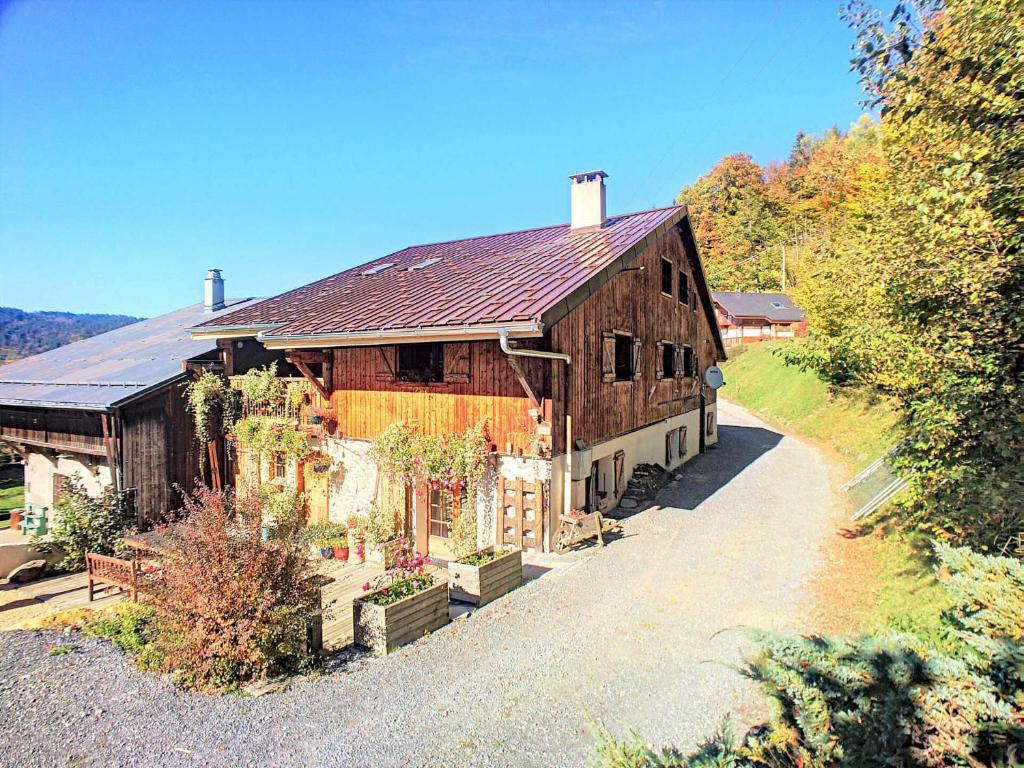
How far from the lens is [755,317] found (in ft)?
146

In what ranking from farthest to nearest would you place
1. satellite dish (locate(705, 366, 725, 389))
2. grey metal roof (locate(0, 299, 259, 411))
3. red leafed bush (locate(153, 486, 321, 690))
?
satellite dish (locate(705, 366, 725, 389)) → grey metal roof (locate(0, 299, 259, 411)) → red leafed bush (locate(153, 486, 321, 690))

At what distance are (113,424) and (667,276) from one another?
14.9 metres

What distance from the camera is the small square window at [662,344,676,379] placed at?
16078 mm

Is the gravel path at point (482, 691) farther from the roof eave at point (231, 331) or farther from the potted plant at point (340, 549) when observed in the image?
the roof eave at point (231, 331)

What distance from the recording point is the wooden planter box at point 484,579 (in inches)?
330

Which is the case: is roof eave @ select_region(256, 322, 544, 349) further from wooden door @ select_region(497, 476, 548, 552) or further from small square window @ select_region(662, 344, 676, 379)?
small square window @ select_region(662, 344, 676, 379)

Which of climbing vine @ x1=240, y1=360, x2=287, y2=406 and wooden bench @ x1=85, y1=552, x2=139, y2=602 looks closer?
wooden bench @ x1=85, y1=552, x2=139, y2=602

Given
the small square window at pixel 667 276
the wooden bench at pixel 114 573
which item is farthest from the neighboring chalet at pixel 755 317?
the wooden bench at pixel 114 573

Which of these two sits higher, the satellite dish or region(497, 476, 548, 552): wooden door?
the satellite dish

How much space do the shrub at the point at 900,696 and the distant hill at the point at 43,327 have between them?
253ft

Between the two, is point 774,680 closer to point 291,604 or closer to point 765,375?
point 291,604

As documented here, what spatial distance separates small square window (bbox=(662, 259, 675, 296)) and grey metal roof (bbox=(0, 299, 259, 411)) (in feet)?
41.7

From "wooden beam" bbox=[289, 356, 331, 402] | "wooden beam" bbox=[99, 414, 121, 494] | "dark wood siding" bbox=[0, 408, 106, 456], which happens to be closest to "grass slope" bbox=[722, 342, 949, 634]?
"wooden beam" bbox=[289, 356, 331, 402]

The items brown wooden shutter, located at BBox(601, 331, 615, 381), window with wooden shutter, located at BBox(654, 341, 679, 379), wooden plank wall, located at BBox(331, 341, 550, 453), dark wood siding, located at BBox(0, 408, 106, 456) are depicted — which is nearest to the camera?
wooden plank wall, located at BBox(331, 341, 550, 453)
